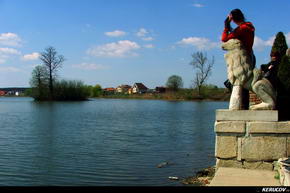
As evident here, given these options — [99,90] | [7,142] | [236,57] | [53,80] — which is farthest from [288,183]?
[99,90]

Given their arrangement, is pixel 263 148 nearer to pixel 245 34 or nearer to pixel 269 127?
pixel 269 127

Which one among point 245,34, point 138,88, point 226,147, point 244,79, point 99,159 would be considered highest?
point 138,88

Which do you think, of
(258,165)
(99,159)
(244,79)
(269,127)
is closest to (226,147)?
(258,165)

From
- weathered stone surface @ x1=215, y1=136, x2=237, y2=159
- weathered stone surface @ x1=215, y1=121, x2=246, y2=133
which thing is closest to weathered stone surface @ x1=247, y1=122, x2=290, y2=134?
weathered stone surface @ x1=215, y1=121, x2=246, y2=133

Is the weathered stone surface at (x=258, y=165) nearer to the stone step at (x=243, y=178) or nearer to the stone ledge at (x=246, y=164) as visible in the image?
the stone ledge at (x=246, y=164)

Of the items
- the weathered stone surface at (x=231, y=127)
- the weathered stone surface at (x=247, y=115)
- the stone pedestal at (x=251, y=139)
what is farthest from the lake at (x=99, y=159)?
the weathered stone surface at (x=247, y=115)

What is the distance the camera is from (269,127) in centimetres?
639

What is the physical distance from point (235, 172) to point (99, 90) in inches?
5070

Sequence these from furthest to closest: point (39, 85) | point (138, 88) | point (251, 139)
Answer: point (138, 88) < point (39, 85) < point (251, 139)

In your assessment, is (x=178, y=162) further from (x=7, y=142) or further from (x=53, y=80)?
(x=53, y=80)

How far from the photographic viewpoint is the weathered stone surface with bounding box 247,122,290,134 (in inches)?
248

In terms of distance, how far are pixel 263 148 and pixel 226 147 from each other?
617 millimetres

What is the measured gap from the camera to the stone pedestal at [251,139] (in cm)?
637

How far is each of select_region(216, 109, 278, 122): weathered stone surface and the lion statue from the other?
0.60ft
